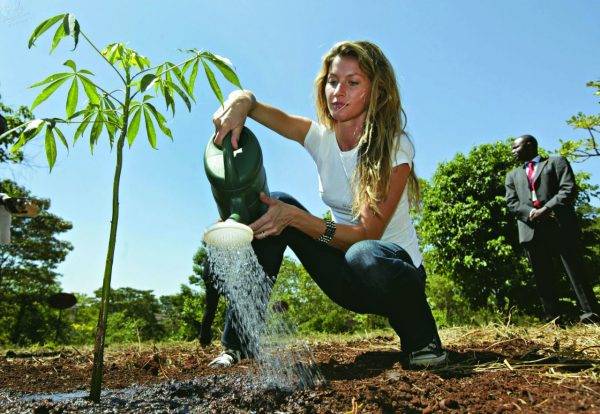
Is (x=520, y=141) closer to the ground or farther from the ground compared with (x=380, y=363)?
farther from the ground

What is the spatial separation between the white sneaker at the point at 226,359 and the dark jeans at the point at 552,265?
3.13m

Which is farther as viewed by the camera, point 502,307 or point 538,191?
point 502,307

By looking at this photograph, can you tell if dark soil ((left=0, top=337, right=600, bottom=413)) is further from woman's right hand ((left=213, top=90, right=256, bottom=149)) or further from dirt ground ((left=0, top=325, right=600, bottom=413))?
woman's right hand ((left=213, top=90, right=256, bottom=149))

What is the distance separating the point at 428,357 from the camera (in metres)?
1.90

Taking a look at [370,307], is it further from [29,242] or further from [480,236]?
[29,242]

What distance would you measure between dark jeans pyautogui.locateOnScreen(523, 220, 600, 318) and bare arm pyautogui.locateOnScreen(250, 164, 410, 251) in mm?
2891

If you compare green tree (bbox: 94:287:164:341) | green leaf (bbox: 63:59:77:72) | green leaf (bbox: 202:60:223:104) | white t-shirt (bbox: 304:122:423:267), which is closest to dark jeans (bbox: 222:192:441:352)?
white t-shirt (bbox: 304:122:423:267)

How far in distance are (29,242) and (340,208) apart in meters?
18.1

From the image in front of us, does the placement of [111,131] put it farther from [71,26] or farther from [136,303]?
[136,303]

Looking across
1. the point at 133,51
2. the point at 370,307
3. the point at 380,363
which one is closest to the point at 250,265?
the point at 370,307

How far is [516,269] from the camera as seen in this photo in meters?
8.14

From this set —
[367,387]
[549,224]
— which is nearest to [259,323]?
[367,387]

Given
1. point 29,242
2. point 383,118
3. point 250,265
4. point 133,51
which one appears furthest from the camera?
point 29,242

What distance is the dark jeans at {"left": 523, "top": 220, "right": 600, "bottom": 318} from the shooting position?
4.00 m
